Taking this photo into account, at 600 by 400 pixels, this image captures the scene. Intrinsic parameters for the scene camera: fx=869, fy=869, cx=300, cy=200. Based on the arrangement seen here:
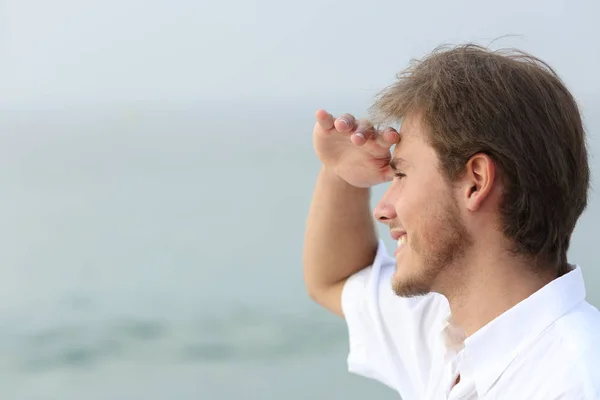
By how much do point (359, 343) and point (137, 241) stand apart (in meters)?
1.39

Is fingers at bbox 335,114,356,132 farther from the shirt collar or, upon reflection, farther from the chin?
the shirt collar

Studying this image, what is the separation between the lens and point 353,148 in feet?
4.92

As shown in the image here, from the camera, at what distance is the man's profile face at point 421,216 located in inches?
48.8

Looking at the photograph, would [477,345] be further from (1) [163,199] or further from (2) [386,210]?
(1) [163,199]

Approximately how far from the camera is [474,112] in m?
1.22

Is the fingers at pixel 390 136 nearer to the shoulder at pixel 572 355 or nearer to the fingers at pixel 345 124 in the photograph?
the fingers at pixel 345 124

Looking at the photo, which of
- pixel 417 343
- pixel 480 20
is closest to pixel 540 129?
pixel 417 343

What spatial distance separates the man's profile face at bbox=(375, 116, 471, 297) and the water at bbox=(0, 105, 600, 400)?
4.80 ft

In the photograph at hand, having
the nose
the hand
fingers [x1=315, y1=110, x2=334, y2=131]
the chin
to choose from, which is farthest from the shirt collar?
fingers [x1=315, y1=110, x2=334, y2=131]

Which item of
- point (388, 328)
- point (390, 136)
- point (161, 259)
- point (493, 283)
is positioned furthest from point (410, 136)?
point (161, 259)

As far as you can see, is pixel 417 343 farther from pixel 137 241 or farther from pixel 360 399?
pixel 137 241

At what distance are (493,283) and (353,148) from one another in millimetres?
395

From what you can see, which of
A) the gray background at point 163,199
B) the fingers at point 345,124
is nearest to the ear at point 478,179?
the fingers at point 345,124

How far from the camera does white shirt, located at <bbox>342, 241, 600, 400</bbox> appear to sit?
3.52ft
